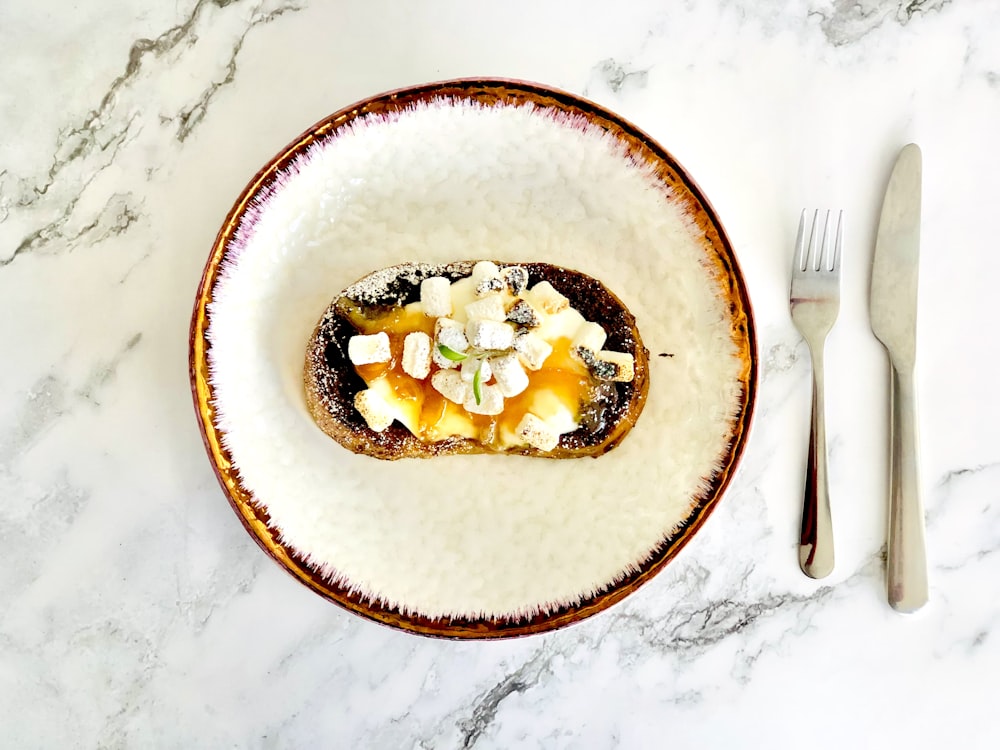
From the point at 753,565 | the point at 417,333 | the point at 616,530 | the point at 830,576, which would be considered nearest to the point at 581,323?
the point at 417,333

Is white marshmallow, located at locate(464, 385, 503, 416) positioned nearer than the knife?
Yes

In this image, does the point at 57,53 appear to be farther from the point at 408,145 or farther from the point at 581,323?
the point at 581,323

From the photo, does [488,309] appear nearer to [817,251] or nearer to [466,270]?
[466,270]

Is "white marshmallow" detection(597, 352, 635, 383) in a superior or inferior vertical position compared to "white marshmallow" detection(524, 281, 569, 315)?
inferior

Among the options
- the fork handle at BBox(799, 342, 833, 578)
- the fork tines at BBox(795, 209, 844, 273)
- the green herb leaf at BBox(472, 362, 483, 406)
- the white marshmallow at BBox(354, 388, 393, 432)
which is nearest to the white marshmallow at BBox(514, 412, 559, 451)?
the green herb leaf at BBox(472, 362, 483, 406)

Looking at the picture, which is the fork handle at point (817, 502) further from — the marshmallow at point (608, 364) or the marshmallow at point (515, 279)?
the marshmallow at point (515, 279)

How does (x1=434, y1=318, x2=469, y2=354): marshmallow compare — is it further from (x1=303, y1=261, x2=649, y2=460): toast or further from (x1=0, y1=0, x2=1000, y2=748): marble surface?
(x1=0, y1=0, x2=1000, y2=748): marble surface

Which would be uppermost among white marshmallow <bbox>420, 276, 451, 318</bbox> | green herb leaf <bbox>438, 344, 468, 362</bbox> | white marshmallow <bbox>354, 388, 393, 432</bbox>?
white marshmallow <bbox>420, 276, 451, 318</bbox>
